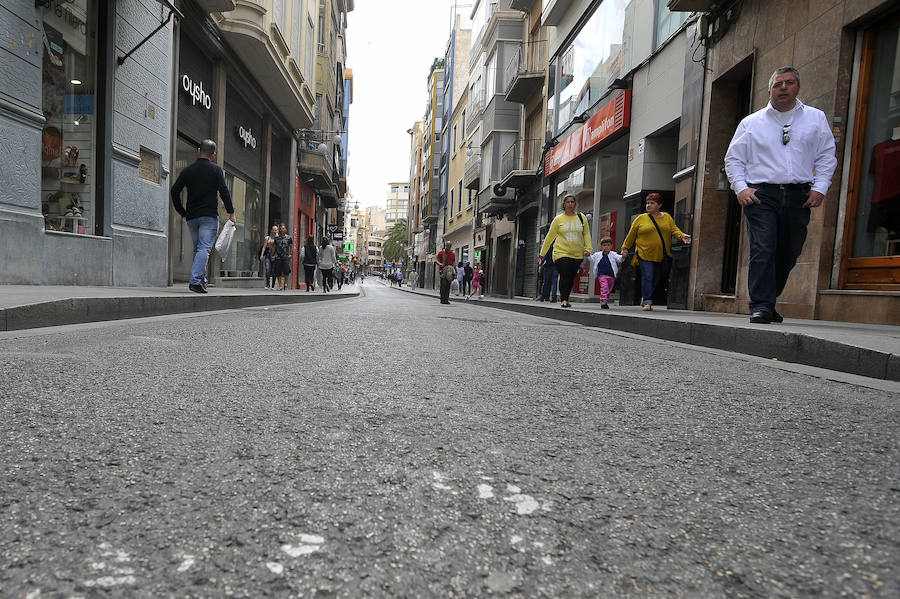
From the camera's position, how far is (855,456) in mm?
1577

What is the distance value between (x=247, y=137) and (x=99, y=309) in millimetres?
12563

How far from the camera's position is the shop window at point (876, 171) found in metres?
6.29

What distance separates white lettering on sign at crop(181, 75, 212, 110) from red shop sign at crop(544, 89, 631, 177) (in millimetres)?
9231

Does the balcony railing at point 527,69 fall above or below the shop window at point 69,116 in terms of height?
above

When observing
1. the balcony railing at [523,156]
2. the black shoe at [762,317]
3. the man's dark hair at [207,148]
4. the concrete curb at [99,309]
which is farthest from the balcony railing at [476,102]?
the black shoe at [762,317]

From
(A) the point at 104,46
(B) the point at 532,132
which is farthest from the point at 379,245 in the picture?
(A) the point at 104,46

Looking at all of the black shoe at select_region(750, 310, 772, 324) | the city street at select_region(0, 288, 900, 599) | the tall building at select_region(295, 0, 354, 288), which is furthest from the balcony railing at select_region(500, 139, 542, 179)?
the city street at select_region(0, 288, 900, 599)

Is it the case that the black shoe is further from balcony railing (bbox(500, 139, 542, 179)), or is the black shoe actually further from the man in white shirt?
balcony railing (bbox(500, 139, 542, 179))

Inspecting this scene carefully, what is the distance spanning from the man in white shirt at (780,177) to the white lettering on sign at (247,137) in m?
13.7

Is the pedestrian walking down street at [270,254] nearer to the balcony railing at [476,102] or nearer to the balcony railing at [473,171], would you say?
the balcony railing at [473,171]

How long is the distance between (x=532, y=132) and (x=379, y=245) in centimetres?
16211

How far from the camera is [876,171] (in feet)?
21.4

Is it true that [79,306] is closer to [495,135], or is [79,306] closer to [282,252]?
[282,252]

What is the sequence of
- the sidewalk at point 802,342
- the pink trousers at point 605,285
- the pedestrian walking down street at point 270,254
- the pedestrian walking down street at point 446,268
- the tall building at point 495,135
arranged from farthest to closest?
the tall building at point 495,135 < the pedestrian walking down street at point 270,254 < the pedestrian walking down street at point 446,268 < the pink trousers at point 605,285 < the sidewalk at point 802,342
